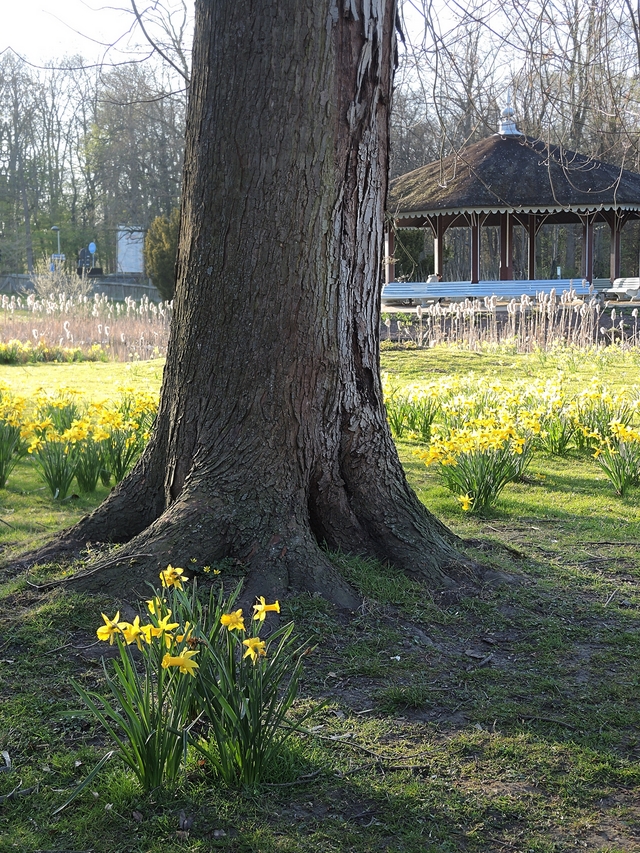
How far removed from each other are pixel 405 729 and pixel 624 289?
2146 centimetres

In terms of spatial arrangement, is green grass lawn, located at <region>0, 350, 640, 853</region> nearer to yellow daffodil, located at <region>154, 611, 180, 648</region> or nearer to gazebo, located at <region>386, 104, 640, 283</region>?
yellow daffodil, located at <region>154, 611, 180, 648</region>

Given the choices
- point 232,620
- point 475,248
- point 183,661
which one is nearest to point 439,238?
point 475,248

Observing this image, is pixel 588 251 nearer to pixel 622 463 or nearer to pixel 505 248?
pixel 505 248

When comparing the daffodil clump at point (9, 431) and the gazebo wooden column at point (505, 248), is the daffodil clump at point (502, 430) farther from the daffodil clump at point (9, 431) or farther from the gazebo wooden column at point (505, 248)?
the gazebo wooden column at point (505, 248)

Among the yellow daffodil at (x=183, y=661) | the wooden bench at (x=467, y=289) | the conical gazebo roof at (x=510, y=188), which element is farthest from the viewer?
the wooden bench at (x=467, y=289)

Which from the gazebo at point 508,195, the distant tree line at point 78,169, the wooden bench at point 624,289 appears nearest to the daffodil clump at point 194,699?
the gazebo at point 508,195

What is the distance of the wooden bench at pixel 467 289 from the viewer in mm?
22219

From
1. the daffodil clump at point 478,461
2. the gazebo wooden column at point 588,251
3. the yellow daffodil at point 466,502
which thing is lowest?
the yellow daffodil at point 466,502

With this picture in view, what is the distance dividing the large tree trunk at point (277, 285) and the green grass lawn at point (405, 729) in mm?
279

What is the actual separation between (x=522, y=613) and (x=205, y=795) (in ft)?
5.40

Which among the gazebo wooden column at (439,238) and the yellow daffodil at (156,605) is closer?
the yellow daffodil at (156,605)

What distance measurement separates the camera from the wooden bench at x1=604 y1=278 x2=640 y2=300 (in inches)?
854

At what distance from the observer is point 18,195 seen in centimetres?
4497

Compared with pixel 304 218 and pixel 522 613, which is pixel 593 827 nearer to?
pixel 522 613
